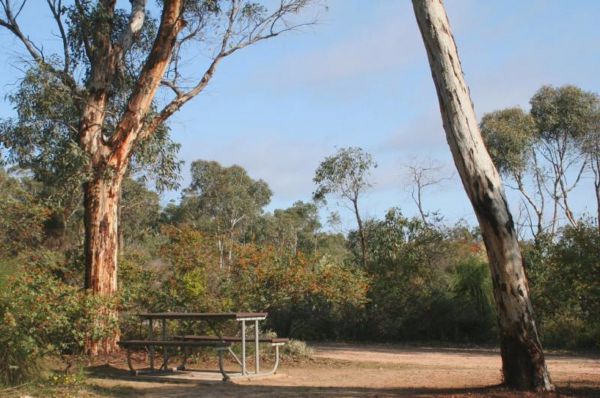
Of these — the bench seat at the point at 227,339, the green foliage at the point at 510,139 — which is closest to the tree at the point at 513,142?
the green foliage at the point at 510,139

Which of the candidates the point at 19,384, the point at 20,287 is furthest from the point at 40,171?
the point at 19,384

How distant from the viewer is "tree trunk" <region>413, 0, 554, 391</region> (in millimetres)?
8086

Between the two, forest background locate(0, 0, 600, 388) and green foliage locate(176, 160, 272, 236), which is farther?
green foliage locate(176, 160, 272, 236)

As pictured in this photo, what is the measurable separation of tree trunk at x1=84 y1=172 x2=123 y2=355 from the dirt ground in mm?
3048

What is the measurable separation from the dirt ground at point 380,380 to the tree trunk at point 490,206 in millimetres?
383

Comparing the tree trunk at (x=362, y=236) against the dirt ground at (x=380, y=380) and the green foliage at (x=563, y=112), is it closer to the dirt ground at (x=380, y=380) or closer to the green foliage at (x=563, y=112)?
the dirt ground at (x=380, y=380)

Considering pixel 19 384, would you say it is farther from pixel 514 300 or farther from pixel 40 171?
pixel 40 171

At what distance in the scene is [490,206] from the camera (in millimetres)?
8273

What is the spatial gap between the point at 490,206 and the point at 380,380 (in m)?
3.48

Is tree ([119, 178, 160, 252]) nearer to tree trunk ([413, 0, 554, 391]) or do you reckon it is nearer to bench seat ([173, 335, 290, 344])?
bench seat ([173, 335, 290, 344])

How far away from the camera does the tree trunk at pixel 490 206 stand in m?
8.09

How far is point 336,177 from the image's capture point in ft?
82.5

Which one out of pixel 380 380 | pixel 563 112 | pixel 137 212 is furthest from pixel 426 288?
pixel 137 212

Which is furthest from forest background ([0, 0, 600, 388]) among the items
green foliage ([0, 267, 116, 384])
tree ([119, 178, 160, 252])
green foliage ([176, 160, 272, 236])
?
green foliage ([176, 160, 272, 236])
